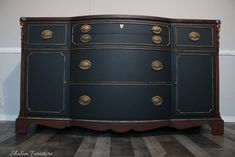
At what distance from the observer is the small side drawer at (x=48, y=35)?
Answer: 2268mm

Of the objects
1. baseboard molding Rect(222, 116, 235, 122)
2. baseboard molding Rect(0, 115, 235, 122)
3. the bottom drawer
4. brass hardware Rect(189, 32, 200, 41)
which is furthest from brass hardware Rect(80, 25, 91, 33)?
baseboard molding Rect(222, 116, 235, 122)

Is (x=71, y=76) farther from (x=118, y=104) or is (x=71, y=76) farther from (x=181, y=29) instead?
(x=181, y=29)

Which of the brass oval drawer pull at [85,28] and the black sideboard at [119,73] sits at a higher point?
the brass oval drawer pull at [85,28]

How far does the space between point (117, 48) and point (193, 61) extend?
0.61m

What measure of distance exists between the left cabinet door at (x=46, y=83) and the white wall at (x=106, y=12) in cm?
86

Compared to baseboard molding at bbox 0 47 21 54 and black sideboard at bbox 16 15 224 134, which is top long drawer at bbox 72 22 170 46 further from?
baseboard molding at bbox 0 47 21 54

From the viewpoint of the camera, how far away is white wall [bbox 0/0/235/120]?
120 inches

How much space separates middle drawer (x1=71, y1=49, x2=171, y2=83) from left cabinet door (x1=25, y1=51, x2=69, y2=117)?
102 millimetres

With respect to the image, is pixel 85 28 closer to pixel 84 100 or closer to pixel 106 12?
pixel 84 100

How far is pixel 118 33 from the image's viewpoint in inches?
85.4

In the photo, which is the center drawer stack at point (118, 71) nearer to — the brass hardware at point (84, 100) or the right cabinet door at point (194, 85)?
the brass hardware at point (84, 100)

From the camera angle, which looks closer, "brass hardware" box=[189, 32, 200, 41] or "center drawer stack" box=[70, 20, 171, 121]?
"center drawer stack" box=[70, 20, 171, 121]

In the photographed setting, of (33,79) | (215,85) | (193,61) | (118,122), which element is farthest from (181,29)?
(33,79)

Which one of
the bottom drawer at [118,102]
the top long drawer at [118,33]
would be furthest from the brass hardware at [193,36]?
the bottom drawer at [118,102]
